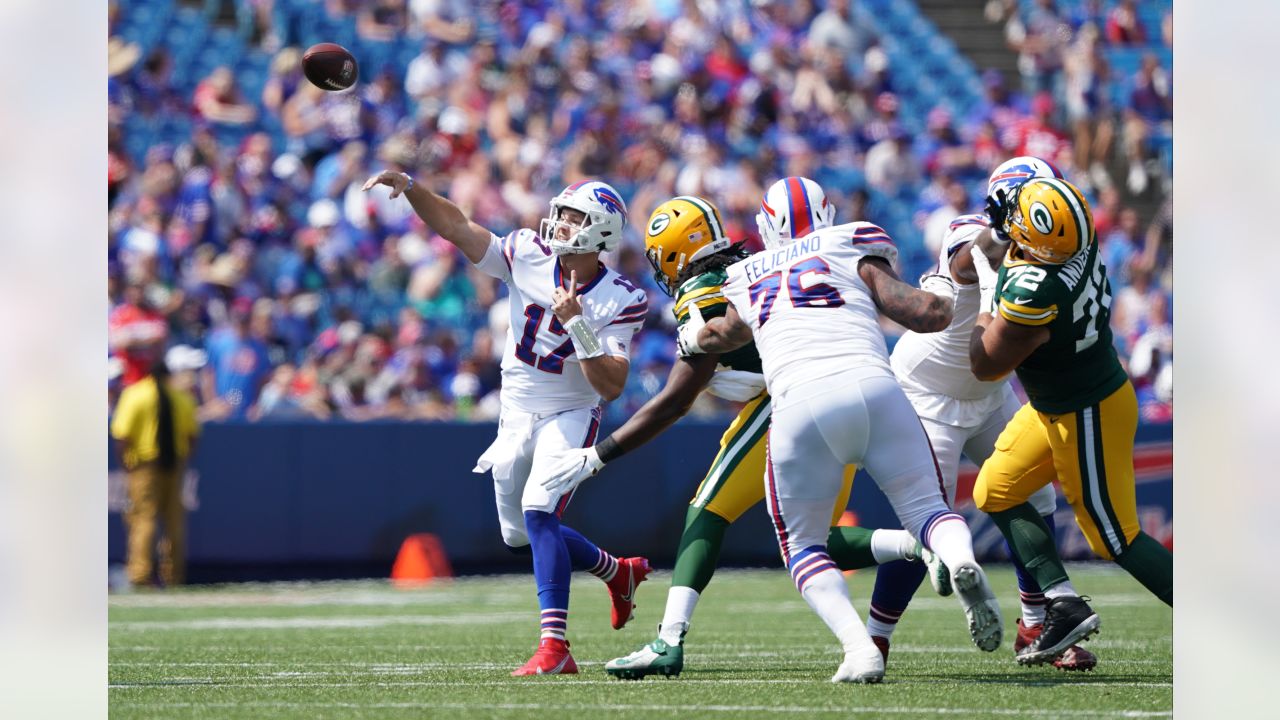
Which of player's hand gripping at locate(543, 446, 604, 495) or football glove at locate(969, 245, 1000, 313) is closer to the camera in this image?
football glove at locate(969, 245, 1000, 313)

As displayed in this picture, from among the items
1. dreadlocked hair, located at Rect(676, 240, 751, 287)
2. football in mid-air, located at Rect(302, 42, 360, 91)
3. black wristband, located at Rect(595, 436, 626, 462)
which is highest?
football in mid-air, located at Rect(302, 42, 360, 91)

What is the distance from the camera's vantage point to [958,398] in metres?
6.74

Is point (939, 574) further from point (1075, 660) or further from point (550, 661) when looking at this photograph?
point (550, 661)

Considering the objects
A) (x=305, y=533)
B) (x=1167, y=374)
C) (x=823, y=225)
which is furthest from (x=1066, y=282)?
(x=1167, y=374)

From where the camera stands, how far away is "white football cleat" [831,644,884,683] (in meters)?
5.48

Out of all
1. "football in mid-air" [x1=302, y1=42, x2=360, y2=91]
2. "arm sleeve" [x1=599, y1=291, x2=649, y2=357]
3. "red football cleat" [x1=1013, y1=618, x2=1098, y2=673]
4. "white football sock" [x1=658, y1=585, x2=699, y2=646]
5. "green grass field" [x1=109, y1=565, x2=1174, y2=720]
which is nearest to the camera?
"green grass field" [x1=109, y1=565, x2=1174, y2=720]

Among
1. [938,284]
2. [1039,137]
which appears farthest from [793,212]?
[1039,137]

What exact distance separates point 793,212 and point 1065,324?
1.00 metres

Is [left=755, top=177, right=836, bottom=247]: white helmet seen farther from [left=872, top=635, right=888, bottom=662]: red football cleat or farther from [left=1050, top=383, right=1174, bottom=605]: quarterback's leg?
[left=872, top=635, right=888, bottom=662]: red football cleat

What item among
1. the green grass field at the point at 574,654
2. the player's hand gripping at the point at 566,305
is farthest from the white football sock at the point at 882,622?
the player's hand gripping at the point at 566,305

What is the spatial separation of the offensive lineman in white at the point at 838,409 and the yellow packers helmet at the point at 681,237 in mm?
571

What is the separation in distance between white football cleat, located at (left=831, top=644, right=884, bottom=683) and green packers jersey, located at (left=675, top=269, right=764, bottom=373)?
1.24 m

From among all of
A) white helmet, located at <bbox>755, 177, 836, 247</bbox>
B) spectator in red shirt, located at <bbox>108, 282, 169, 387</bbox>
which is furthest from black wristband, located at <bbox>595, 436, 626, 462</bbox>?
spectator in red shirt, located at <bbox>108, 282, 169, 387</bbox>
